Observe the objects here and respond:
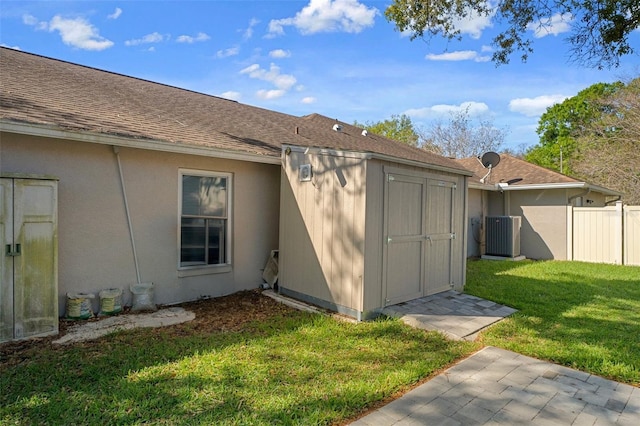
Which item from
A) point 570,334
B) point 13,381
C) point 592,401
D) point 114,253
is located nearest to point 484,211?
point 570,334

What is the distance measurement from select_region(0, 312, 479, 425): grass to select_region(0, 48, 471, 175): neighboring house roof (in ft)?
8.07

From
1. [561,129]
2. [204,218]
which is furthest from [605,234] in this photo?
[561,129]

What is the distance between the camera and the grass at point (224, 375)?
9.00 ft

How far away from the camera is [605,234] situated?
10.8 meters

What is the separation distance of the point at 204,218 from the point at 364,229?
271cm

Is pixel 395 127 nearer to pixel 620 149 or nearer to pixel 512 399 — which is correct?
pixel 620 149

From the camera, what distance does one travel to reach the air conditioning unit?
1180cm

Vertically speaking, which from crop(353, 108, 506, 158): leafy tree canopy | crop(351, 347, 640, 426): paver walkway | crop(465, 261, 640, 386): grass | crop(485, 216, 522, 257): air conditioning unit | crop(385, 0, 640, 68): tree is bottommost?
crop(351, 347, 640, 426): paver walkway

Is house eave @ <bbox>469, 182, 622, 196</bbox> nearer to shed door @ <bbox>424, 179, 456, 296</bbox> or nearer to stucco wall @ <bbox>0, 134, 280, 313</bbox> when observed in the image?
shed door @ <bbox>424, 179, 456, 296</bbox>

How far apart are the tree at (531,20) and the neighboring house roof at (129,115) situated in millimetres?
2326

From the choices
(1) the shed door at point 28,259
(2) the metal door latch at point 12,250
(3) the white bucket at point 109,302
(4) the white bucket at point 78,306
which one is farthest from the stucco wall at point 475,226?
(2) the metal door latch at point 12,250

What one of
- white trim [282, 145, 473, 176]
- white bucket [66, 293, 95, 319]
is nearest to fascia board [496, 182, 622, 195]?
white trim [282, 145, 473, 176]

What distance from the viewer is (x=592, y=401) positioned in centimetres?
314

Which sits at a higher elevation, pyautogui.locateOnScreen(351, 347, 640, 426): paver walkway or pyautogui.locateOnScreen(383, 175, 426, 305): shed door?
pyautogui.locateOnScreen(383, 175, 426, 305): shed door
